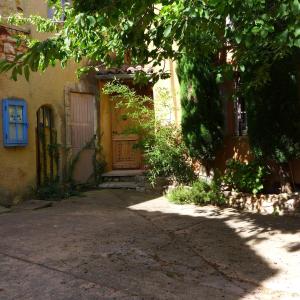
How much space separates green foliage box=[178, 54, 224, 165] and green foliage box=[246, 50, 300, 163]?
119cm

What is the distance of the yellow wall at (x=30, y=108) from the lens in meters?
8.92

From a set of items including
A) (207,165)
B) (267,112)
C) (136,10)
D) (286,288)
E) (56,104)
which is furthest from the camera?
(56,104)

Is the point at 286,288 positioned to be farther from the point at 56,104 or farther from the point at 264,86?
the point at 56,104

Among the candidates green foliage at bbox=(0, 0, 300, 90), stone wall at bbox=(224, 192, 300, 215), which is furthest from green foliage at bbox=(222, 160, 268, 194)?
green foliage at bbox=(0, 0, 300, 90)

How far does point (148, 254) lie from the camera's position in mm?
5363

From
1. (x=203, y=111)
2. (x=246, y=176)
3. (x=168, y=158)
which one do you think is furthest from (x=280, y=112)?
(x=168, y=158)

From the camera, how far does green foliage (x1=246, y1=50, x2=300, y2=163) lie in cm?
749

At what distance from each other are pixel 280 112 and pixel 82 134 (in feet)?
17.2

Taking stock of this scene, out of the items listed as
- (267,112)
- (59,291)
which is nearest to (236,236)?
(267,112)

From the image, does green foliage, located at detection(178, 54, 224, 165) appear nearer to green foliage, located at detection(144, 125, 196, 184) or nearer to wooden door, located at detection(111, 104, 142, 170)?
green foliage, located at detection(144, 125, 196, 184)

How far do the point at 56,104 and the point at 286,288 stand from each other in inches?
289

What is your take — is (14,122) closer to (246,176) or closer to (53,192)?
(53,192)

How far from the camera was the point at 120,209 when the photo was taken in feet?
27.8

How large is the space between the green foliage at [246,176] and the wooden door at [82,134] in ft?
12.9
